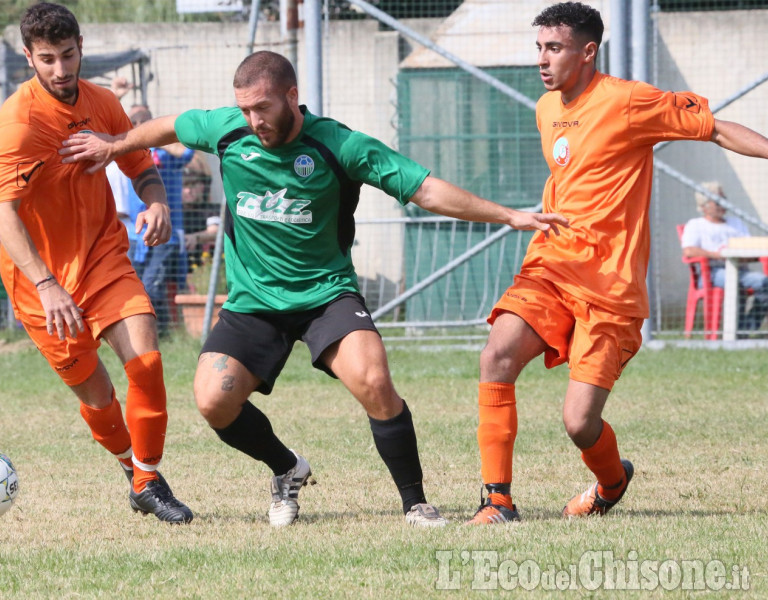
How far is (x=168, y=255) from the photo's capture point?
42.3 ft

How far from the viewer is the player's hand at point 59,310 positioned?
17.9 feet

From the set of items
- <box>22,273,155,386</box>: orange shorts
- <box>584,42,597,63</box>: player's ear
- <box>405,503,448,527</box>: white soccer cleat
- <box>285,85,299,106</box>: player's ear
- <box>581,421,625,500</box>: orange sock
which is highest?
<box>584,42,597,63</box>: player's ear

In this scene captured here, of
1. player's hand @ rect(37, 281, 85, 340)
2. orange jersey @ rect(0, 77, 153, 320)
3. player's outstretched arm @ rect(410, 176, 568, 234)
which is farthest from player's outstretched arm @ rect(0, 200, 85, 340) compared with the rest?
→ player's outstretched arm @ rect(410, 176, 568, 234)

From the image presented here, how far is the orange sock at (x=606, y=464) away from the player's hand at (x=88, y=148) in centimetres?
258

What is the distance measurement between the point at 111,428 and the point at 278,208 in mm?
1503

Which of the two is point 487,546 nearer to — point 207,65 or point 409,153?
point 409,153

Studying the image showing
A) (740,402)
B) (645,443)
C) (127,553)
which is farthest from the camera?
(740,402)

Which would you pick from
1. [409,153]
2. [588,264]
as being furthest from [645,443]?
[409,153]

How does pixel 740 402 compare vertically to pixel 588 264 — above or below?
below

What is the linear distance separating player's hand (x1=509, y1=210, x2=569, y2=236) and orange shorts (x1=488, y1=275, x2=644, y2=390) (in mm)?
486

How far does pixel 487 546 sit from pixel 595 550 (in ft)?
1.37

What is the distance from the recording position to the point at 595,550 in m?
4.68

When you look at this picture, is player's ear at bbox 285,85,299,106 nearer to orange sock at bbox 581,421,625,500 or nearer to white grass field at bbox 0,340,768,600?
white grass field at bbox 0,340,768,600

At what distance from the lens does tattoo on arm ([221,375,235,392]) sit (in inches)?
213
